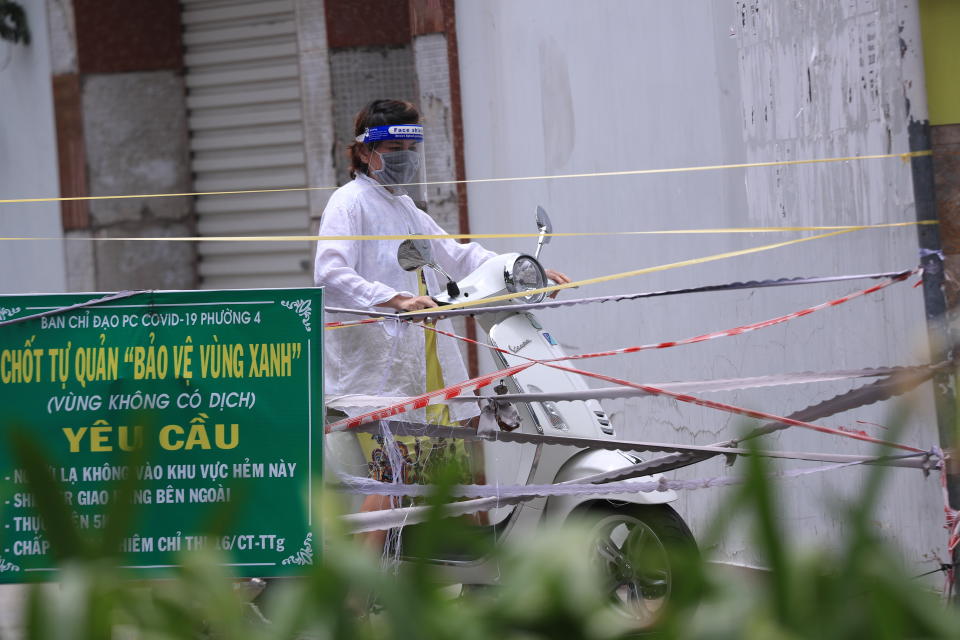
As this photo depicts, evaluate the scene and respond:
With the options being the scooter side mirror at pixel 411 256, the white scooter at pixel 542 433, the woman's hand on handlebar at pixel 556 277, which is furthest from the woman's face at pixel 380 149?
the scooter side mirror at pixel 411 256

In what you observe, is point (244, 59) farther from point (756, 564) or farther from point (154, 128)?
Result: point (756, 564)

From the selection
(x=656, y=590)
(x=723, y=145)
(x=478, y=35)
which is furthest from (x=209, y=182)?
(x=656, y=590)

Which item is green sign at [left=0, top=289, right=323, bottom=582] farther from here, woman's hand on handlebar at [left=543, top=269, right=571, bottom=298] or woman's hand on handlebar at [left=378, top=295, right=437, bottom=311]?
woman's hand on handlebar at [left=543, top=269, right=571, bottom=298]

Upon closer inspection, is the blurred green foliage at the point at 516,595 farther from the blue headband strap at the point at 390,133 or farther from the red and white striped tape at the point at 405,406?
the blue headband strap at the point at 390,133

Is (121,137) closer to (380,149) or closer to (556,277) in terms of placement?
(380,149)

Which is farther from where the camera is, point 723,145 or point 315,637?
point 723,145

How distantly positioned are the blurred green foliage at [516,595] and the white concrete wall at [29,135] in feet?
26.3

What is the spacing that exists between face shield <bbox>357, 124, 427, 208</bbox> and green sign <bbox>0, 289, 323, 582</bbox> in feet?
3.98

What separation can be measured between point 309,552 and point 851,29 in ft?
8.03

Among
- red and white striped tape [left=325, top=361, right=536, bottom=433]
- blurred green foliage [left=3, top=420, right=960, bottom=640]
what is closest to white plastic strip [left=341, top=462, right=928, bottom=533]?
red and white striped tape [left=325, top=361, right=536, bottom=433]

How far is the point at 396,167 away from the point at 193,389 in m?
1.45

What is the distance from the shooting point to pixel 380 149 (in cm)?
445

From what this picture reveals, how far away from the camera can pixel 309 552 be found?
3.29 meters

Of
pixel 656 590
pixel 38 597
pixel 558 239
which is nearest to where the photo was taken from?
pixel 38 597
